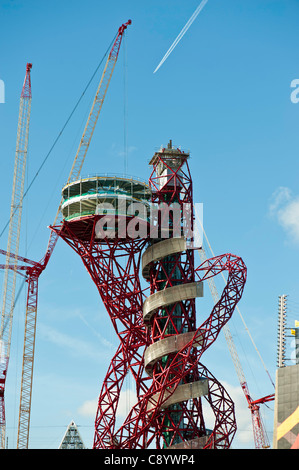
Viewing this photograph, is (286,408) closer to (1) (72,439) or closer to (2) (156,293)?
(2) (156,293)

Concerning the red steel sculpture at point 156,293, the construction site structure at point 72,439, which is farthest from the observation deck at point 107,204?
the construction site structure at point 72,439

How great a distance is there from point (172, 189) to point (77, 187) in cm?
1620

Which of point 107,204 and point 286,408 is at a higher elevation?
point 107,204

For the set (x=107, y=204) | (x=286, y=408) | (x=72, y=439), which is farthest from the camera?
(x=72, y=439)

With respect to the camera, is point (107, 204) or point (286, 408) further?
point (107, 204)

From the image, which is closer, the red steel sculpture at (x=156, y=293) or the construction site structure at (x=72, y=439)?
the red steel sculpture at (x=156, y=293)

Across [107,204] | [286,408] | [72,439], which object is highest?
[107,204]

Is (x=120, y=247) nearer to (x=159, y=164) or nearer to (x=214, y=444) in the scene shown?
(x=159, y=164)

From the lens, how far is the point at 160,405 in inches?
5037

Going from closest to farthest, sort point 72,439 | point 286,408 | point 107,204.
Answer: point 286,408 < point 107,204 < point 72,439

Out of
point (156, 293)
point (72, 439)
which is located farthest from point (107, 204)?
point (72, 439)

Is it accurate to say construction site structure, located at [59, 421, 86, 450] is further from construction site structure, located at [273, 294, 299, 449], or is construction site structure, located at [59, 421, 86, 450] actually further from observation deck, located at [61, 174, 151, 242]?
Result: construction site structure, located at [273, 294, 299, 449]

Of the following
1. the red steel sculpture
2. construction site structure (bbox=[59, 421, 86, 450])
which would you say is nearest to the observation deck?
the red steel sculpture

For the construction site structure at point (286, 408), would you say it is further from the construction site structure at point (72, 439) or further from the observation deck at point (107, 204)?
the construction site structure at point (72, 439)
